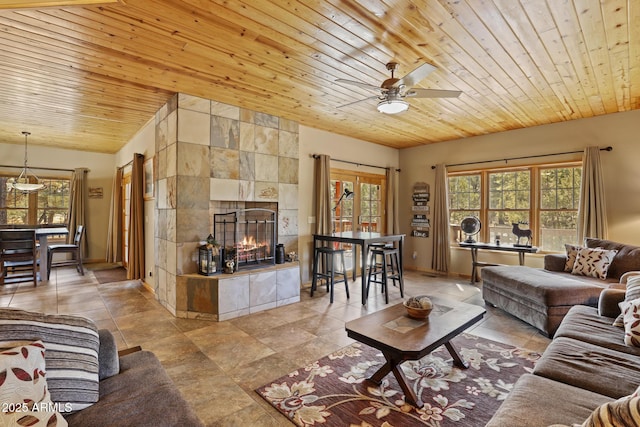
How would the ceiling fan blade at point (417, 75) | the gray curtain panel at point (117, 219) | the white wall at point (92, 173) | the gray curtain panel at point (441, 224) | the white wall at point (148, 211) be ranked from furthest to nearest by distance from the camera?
the white wall at point (92, 173)
the gray curtain panel at point (117, 219)
the gray curtain panel at point (441, 224)
the white wall at point (148, 211)
the ceiling fan blade at point (417, 75)

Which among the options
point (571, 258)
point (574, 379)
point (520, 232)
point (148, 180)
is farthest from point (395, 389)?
point (148, 180)

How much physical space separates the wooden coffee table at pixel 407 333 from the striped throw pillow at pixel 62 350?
5.13 ft

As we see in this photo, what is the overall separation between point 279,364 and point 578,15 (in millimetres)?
3589

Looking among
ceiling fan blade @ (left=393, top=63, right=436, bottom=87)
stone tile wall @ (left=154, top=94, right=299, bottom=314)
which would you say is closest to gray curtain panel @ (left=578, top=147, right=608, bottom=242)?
ceiling fan blade @ (left=393, top=63, right=436, bottom=87)

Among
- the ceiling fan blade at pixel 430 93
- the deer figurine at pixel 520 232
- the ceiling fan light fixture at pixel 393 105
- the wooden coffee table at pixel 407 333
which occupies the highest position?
the ceiling fan blade at pixel 430 93

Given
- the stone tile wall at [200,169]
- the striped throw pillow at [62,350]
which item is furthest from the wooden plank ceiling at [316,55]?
the striped throw pillow at [62,350]

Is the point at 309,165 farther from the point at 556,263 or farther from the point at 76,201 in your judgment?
the point at 76,201

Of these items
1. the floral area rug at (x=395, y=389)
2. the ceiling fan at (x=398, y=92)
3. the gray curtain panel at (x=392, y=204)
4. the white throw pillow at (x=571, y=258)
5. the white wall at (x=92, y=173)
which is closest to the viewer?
the floral area rug at (x=395, y=389)

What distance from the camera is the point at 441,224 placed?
6.11 meters

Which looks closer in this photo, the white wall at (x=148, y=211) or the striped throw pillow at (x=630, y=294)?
the striped throw pillow at (x=630, y=294)

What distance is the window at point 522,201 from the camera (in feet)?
16.5

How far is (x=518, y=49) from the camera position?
8.83ft

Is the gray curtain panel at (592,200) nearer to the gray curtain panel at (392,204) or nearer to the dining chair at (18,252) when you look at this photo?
the gray curtain panel at (392,204)

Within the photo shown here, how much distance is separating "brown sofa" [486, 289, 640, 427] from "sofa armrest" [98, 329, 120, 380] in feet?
5.88
